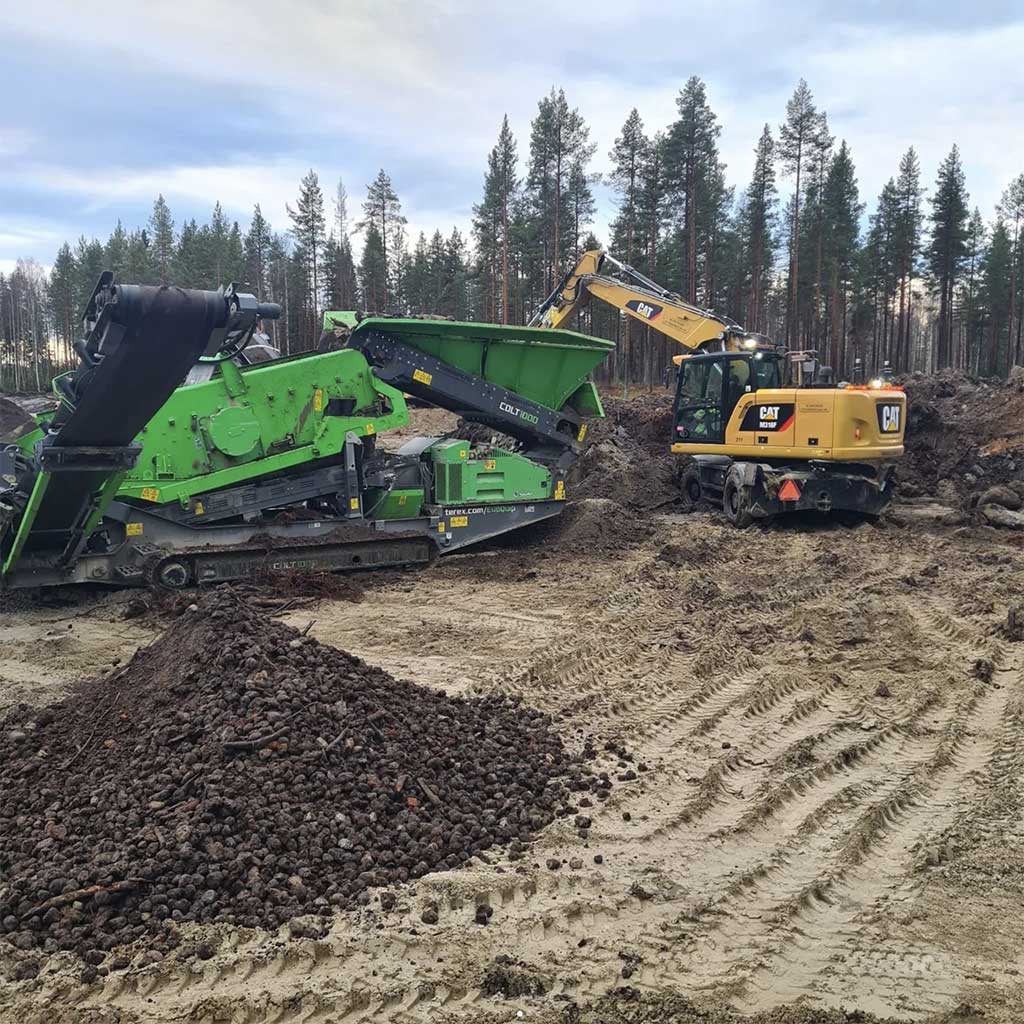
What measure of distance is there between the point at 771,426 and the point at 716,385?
115cm

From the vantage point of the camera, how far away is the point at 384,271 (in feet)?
141

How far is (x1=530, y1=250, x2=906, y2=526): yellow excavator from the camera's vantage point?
11.4 m

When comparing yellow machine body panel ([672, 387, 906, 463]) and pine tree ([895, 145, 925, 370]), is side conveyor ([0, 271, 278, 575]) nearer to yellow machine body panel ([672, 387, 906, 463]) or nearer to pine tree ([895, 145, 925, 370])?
yellow machine body panel ([672, 387, 906, 463])

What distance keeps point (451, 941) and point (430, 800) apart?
0.92 metres

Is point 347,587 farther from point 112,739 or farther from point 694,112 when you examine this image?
point 694,112

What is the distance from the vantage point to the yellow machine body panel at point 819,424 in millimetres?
11297

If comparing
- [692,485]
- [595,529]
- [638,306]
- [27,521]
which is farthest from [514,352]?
[27,521]

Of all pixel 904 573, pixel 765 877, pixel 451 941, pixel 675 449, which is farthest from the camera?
pixel 675 449

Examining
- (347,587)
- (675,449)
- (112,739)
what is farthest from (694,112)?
(112,739)

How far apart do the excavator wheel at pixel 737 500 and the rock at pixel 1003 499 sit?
3.58 m

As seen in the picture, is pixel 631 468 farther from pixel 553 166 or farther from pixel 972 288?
pixel 972 288

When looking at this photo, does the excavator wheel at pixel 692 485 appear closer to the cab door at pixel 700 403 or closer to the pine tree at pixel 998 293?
the cab door at pixel 700 403

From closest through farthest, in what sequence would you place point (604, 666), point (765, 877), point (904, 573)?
point (765, 877)
point (604, 666)
point (904, 573)

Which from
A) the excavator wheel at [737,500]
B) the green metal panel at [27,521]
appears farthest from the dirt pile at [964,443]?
the green metal panel at [27,521]
